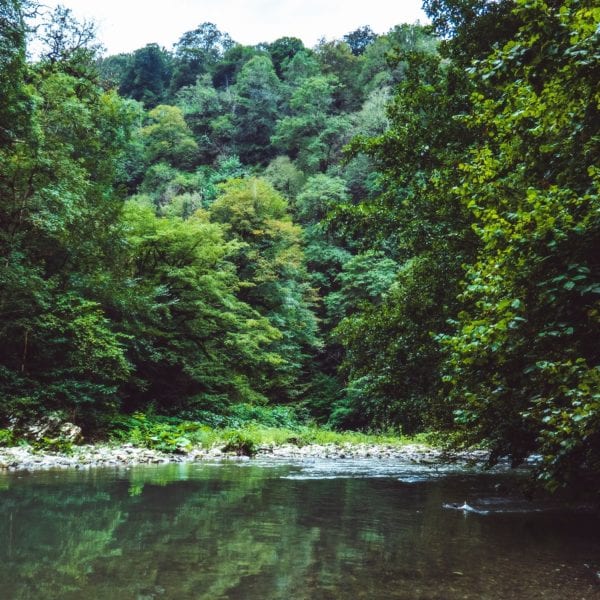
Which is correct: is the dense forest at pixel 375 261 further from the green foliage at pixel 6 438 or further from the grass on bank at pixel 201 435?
the green foliage at pixel 6 438

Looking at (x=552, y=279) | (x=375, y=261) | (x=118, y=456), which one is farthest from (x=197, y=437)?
(x=375, y=261)

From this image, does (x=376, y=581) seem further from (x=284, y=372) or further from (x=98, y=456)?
(x=284, y=372)

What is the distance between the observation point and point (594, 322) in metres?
3.75

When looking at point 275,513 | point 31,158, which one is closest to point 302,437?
point 31,158

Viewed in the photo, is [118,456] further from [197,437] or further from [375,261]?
[375,261]

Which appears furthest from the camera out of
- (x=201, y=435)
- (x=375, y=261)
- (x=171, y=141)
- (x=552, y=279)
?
(x=171, y=141)

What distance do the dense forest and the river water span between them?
0.76 meters

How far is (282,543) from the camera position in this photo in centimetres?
394

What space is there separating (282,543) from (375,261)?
29662 millimetres

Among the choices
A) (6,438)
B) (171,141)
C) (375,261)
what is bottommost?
(6,438)

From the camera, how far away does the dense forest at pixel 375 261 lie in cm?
398

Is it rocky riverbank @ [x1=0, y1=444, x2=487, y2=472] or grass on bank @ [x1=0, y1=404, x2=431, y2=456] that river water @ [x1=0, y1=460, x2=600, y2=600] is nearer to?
rocky riverbank @ [x1=0, y1=444, x2=487, y2=472]

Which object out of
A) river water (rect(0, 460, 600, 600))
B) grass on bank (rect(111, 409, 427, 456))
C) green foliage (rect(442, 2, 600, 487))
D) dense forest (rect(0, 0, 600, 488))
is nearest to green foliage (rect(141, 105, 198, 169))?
dense forest (rect(0, 0, 600, 488))

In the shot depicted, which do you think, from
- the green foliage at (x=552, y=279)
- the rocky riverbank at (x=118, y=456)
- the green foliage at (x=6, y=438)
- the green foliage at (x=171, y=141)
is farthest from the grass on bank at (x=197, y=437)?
the green foliage at (x=171, y=141)
